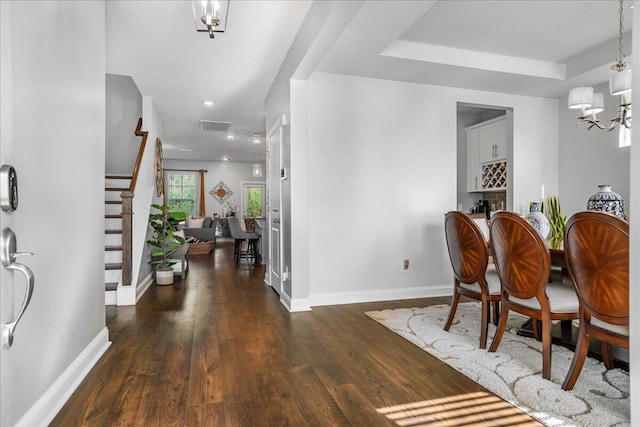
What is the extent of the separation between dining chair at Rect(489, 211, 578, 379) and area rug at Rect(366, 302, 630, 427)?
14cm

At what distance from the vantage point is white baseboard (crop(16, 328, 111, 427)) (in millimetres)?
1643

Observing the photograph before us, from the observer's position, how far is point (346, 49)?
331cm

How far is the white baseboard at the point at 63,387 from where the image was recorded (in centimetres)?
164

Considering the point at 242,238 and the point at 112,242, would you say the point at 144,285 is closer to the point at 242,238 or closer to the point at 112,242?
the point at 112,242

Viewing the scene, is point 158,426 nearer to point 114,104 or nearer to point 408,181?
point 408,181

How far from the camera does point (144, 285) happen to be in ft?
15.4

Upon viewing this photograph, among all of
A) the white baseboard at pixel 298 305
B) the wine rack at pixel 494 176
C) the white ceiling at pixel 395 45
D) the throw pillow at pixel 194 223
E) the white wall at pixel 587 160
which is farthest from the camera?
the throw pillow at pixel 194 223

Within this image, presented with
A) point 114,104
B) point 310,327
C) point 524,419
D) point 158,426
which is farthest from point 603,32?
point 114,104

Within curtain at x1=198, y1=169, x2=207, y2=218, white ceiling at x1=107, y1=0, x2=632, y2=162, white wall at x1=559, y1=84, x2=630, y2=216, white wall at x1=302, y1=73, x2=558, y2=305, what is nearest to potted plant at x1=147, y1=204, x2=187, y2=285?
white ceiling at x1=107, y1=0, x2=632, y2=162

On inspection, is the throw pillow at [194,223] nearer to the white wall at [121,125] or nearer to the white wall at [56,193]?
the white wall at [121,125]

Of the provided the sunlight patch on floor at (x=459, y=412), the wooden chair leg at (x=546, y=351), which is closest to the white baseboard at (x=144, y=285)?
the sunlight patch on floor at (x=459, y=412)

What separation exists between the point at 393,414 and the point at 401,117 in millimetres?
3251

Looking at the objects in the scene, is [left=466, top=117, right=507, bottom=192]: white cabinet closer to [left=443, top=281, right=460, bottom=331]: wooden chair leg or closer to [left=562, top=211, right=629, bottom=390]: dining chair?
[left=443, top=281, right=460, bottom=331]: wooden chair leg

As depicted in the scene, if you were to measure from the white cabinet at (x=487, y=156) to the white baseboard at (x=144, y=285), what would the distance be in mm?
4940
